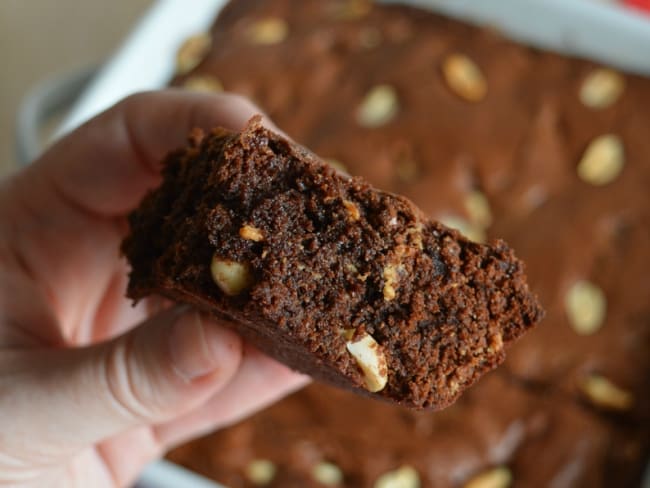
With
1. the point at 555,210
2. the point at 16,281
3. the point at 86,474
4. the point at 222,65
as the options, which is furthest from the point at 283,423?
the point at 222,65

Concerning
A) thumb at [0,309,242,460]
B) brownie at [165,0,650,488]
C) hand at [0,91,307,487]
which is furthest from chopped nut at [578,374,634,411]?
thumb at [0,309,242,460]

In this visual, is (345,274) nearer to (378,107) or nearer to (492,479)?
(492,479)

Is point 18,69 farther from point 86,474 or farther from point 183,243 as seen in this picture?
point 183,243

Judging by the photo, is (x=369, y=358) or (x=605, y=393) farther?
(x=605, y=393)

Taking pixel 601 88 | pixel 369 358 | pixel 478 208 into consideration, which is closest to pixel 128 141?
pixel 369 358

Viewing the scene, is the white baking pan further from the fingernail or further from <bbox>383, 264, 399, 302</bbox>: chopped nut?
<bbox>383, 264, 399, 302</bbox>: chopped nut

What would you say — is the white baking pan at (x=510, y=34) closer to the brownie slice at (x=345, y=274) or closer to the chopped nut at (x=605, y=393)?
the chopped nut at (x=605, y=393)

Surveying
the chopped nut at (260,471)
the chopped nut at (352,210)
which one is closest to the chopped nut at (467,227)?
the chopped nut at (260,471)
